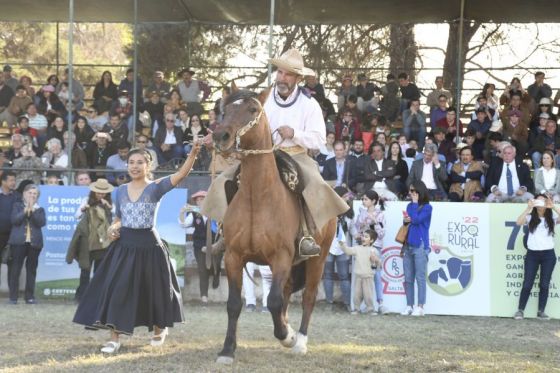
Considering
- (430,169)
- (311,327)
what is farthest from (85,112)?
(311,327)

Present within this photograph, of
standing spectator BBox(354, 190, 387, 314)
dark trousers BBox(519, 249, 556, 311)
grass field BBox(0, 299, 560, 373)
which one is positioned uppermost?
standing spectator BBox(354, 190, 387, 314)

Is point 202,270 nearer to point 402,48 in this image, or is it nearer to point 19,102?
point 19,102

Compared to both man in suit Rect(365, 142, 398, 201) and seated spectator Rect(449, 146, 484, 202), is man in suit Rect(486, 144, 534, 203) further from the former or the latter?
man in suit Rect(365, 142, 398, 201)

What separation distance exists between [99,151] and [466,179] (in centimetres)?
689

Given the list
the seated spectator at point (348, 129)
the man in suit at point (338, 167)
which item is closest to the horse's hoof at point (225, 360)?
the man in suit at point (338, 167)

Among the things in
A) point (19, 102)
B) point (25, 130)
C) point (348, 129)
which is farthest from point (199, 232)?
point (19, 102)

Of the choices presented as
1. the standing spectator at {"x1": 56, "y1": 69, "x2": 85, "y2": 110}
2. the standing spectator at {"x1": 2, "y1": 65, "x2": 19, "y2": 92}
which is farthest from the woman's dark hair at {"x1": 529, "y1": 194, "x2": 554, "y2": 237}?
the standing spectator at {"x1": 2, "y1": 65, "x2": 19, "y2": 92}

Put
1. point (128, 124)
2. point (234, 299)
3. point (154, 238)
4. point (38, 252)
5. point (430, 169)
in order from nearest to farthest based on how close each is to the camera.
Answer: point (234, 299) → point (154, 238) → point (38, 252) → point (430, 169) → point (128, 124)

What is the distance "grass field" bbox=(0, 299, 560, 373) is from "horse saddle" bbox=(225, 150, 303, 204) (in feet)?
5.09

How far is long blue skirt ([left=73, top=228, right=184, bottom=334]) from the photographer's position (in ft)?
30.1

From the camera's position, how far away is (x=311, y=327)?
12.7 meters

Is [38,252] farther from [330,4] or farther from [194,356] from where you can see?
[330,4]

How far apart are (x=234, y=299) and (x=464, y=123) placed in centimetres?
1468

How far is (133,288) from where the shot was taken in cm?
925
